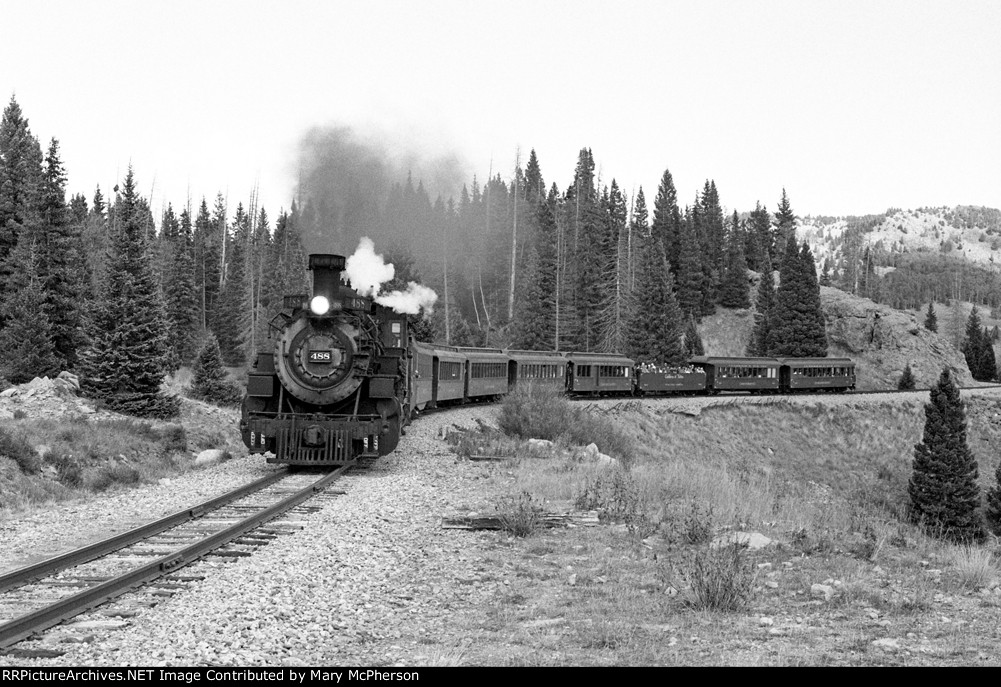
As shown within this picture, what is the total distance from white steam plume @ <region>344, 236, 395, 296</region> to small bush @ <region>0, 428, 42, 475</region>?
26.9 feet

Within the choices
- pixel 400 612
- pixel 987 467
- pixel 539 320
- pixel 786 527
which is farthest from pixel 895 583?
pixel 539 320

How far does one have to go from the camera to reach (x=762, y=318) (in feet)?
282

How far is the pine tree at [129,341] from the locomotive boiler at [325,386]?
45.1ft

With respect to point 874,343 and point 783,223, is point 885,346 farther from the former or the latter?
point 783,223

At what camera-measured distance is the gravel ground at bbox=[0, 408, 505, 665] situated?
5.84 meters

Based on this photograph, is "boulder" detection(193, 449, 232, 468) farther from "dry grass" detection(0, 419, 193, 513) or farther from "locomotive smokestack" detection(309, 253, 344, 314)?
"locomotive smokestack" detection(309, 253, 344, 314)

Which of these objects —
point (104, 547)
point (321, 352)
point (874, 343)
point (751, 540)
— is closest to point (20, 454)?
point (321, 352)

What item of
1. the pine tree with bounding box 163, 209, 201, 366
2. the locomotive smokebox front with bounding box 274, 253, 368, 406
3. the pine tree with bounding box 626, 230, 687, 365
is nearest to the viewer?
the locomotive smokebox front with bounding box 274, 253, 368, 406

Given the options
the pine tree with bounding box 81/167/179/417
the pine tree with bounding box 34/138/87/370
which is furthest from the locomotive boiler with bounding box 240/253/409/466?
the pine tree with bounding box 34/138/87/370

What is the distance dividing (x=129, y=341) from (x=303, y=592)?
973 inches

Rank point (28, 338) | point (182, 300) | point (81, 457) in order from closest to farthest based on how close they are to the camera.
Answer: point (81, 457) < point (28, 338) < point (182, 300)

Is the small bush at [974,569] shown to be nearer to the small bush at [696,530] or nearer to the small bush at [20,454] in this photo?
the small bush at [696,530]

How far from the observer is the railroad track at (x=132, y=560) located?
6.57 metres
